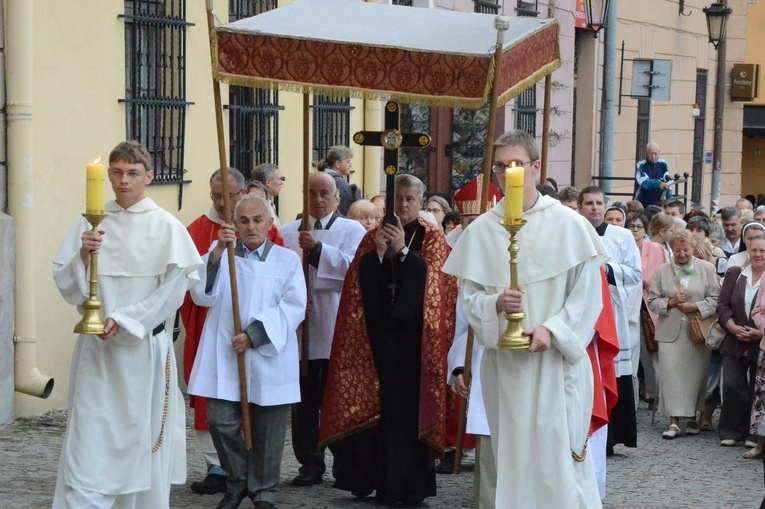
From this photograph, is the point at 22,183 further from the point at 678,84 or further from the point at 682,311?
the point at 678,84

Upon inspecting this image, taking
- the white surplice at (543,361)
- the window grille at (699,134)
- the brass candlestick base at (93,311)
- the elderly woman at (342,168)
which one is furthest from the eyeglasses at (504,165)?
the window grille at (699,134)

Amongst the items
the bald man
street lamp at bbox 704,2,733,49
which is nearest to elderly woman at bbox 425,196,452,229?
the bald man

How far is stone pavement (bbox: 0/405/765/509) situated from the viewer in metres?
8.02

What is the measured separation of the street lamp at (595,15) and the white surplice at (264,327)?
14266 mm

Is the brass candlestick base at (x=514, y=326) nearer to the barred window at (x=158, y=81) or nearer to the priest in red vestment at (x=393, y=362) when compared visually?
the priest in red vestment at (x=393, y=362)

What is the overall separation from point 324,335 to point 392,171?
48.3 inches

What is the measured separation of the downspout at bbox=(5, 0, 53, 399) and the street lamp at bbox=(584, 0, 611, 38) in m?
12.8

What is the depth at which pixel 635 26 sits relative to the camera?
79.2ft

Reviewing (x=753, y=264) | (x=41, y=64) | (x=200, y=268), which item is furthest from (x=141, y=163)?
(x=753, y=264)

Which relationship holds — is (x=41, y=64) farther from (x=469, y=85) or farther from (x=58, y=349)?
(x=469, y=85)

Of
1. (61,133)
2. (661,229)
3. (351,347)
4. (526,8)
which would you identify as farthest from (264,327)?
(526,8)

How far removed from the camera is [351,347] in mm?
8070

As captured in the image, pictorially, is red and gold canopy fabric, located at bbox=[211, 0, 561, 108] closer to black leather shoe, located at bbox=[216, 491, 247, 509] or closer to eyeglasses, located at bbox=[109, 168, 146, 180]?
eyeglasses, located at bbox=[109, 168, 146, 180]

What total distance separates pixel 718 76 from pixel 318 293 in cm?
2099
